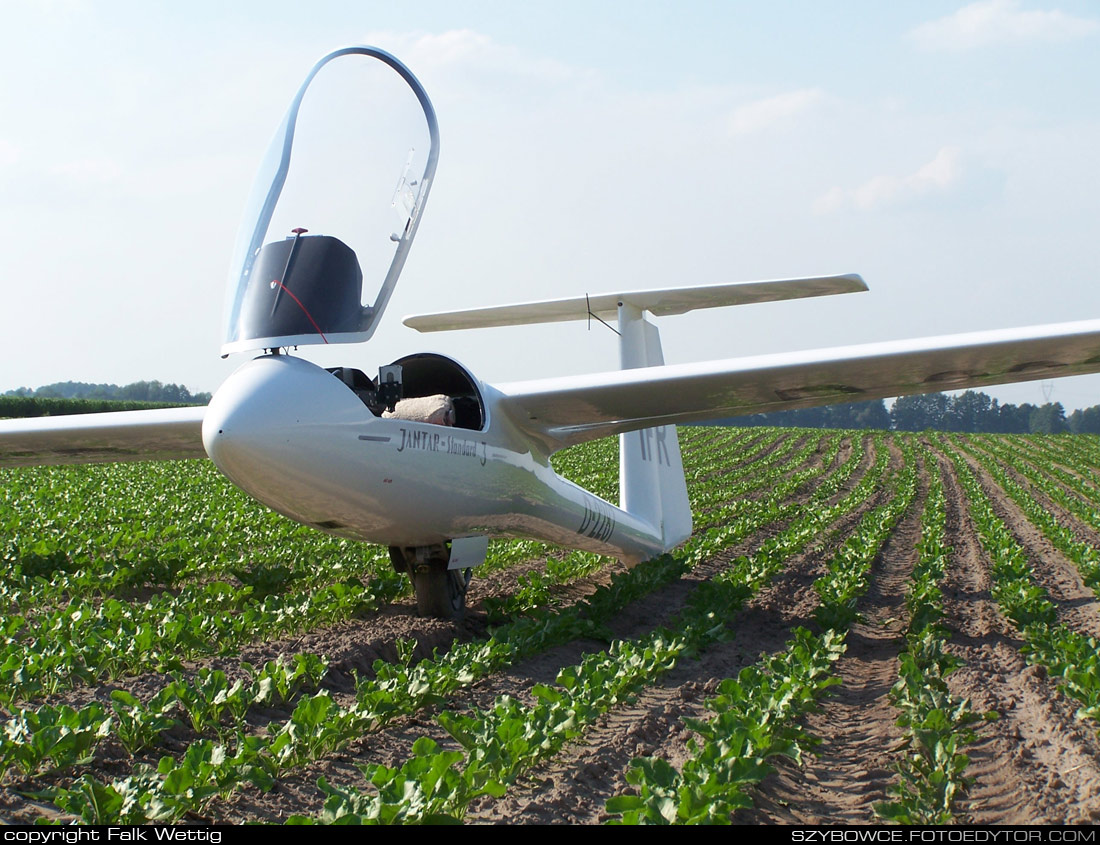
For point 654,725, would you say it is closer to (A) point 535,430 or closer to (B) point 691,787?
(B) point 691,787

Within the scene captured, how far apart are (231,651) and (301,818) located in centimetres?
346

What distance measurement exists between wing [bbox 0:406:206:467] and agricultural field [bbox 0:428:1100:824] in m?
1.04

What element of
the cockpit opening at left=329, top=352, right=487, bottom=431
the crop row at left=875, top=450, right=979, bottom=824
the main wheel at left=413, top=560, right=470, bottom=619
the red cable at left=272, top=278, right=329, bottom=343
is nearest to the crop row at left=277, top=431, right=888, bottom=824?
the crop row at left=875, top=450, right=979, bottom=824

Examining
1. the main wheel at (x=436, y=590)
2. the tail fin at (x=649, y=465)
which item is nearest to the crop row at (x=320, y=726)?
the main wheel at (x=436, y=590)

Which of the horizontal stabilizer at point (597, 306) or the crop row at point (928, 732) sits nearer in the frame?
the crop row at point (928, 732)

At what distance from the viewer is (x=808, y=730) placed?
500cm

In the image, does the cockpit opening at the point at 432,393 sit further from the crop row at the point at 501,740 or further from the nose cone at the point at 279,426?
the crop row at the point at 501,740

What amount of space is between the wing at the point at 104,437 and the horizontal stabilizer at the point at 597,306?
10.1 feet

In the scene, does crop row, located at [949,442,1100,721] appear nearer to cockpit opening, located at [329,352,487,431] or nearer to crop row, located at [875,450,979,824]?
crop row, located at [875,450,979,824]

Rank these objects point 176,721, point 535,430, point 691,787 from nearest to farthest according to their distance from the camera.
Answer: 1. point 691,787
2. point 176,721
3. point 535,430

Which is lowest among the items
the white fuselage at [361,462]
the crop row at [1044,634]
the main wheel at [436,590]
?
the crop row at [1044,634]

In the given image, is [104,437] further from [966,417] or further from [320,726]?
[966,417]

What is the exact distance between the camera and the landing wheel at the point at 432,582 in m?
7.41

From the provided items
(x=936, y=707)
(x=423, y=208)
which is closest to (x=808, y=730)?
(x=936, y=707)
